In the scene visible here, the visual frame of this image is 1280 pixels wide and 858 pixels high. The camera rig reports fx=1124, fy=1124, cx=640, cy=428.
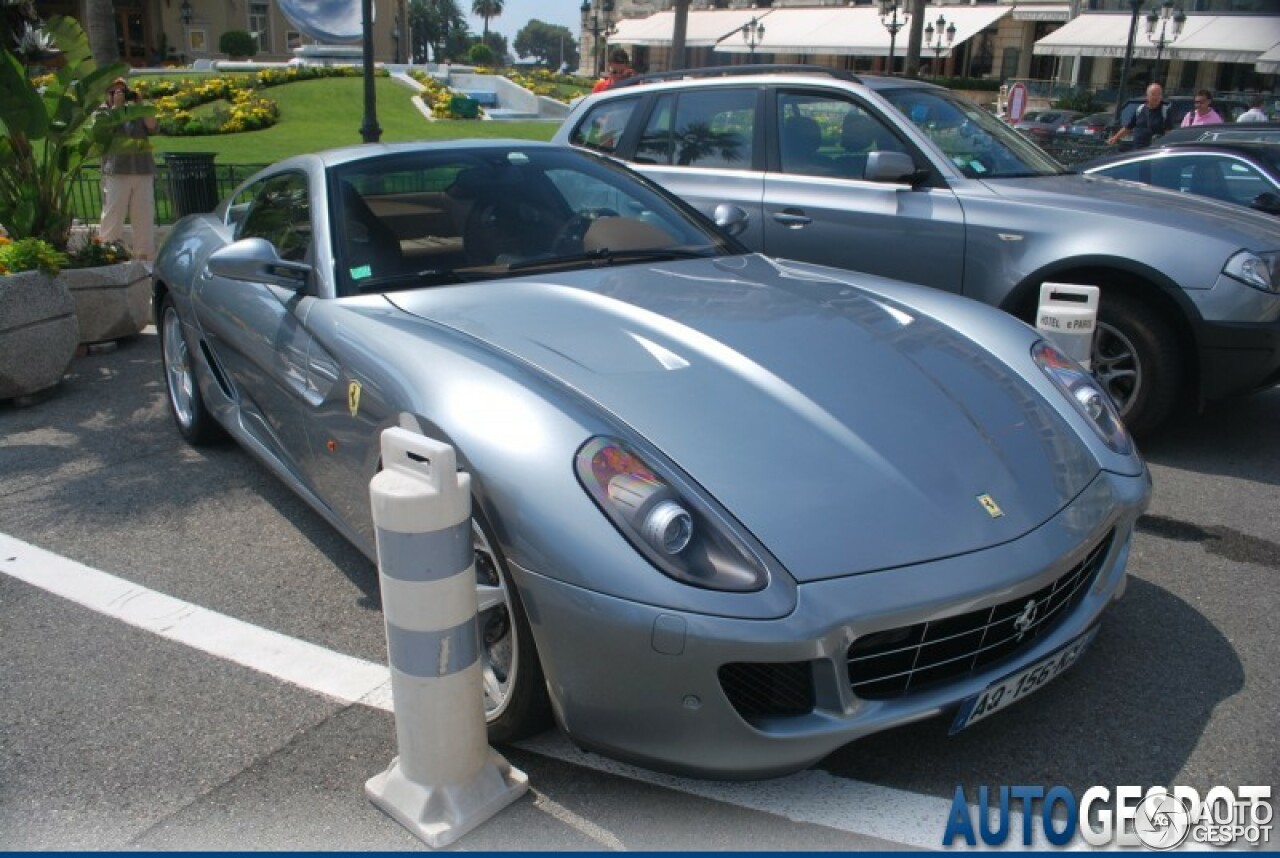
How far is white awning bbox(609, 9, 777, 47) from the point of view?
215 ft

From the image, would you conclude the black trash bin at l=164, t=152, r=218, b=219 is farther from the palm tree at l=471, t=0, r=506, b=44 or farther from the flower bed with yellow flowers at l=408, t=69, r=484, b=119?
the palm tree at l=471, t=0, r=506, b=44

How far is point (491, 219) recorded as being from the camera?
13.5 feet

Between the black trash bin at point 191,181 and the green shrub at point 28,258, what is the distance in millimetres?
4975

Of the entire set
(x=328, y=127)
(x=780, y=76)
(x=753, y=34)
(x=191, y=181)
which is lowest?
(x=328, y=127)

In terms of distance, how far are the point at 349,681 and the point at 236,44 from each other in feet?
200

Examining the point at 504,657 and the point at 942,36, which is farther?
the point at 942,36

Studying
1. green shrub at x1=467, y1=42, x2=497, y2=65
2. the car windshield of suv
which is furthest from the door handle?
green shrub at x1=467, y1=42, x2=497, y2=65

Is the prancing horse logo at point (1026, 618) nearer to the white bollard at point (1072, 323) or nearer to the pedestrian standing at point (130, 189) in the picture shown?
the white bollard at point (1072, 323)

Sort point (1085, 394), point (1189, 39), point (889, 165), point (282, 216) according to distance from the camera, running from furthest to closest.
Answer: point (1189, 39)
point (889, 165)
point (282, 216)
point (1085, 394)

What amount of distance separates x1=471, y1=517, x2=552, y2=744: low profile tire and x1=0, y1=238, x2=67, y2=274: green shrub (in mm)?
4743

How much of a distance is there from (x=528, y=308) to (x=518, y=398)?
2.30 ft

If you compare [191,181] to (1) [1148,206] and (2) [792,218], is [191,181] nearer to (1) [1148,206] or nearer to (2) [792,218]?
(2) [792,218]

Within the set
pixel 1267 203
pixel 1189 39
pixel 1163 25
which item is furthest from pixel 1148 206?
pixel 1189 39

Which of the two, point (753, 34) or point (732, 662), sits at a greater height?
point (753, 34)
